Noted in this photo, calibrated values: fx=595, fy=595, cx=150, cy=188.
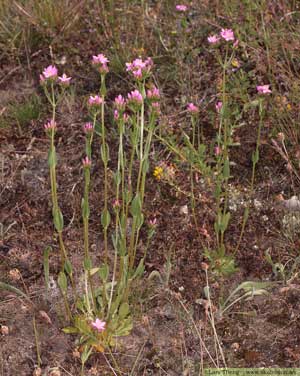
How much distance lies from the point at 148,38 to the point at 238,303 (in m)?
1.74

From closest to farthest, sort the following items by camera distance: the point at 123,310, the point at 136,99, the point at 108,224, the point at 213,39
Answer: the point at 136,99, the point at 108,224, the point at 123,310, the point at 213,39

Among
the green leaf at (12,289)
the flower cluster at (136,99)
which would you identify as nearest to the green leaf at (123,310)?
the green leaf at (12,289)

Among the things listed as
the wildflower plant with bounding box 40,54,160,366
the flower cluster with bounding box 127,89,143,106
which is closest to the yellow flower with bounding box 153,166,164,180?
the wildflower plant with bounding box 40,54,160,366

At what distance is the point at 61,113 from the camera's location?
3135mm

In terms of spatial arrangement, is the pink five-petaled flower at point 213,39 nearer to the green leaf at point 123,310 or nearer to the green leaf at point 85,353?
the green leaf at point 123,310

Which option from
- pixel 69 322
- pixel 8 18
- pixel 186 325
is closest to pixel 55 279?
pixel 69 322

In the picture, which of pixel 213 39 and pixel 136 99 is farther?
pixel 213 39

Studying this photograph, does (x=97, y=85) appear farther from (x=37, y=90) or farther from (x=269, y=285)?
(x=269, y=285)

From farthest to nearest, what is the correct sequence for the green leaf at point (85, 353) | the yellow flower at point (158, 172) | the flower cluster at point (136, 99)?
the yellow flower at point (158, 172), the green leaf at point (85, 353), the flower cluster at point (136, 99)

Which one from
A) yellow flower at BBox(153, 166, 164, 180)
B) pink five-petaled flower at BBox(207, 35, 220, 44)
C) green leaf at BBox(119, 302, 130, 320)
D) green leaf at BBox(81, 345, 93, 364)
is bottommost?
green leaf at BBox(81, 345, 93, 364)

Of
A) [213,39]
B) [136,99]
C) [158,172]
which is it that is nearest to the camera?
[136,99]

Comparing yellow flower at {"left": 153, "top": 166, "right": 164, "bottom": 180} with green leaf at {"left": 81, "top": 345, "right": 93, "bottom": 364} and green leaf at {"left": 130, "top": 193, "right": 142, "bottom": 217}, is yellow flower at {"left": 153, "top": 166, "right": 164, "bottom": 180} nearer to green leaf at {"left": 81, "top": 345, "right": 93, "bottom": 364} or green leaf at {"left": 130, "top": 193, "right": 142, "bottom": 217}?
green leaf at {"left": 130, "top": 193, "right": 142, "bottom": 217}

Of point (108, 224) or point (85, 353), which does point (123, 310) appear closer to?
point (85, 353)

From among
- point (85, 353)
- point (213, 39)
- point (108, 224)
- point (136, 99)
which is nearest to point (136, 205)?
point (108, 224)
